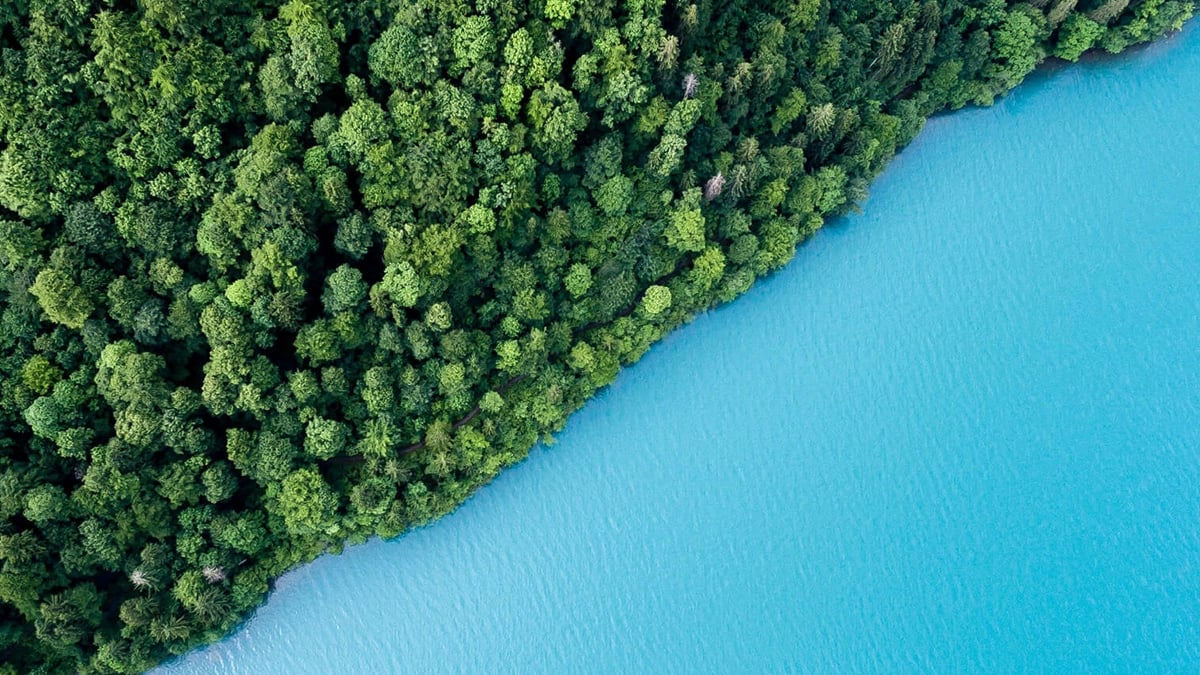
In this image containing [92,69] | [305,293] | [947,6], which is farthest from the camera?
[947,6]

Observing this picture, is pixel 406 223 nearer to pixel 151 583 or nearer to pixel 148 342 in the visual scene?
pixel 148 342

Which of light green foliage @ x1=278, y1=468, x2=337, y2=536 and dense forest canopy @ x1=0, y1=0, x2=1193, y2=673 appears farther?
light green foliage @ x1=278, y1=468, x2=337, y2=536

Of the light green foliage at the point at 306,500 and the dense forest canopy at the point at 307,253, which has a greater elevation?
the dense forest canopy at the point at 307,253

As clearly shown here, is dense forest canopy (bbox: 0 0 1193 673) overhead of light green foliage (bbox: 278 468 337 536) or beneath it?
overhead

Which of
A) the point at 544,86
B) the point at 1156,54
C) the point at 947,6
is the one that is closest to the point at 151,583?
the point at 544,86

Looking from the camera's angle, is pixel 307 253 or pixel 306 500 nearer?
pixel 307 253

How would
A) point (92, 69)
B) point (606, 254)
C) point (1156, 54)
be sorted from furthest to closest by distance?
point (1156, 54) < point (606, 254) < point (92, 69)

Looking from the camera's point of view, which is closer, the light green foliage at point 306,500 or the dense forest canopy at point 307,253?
the dense forest canopy at point 307,253

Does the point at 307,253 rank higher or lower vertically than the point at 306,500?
higher
